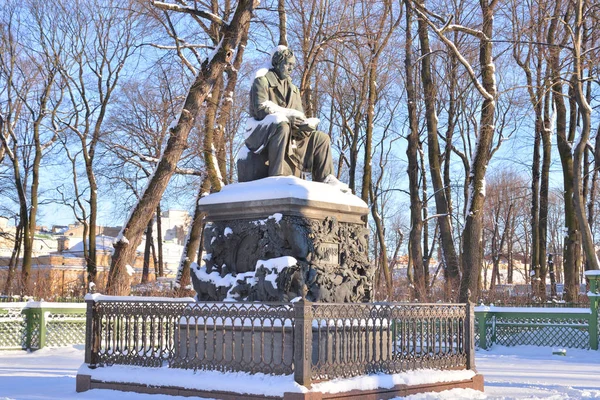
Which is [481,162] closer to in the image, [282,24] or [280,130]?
[282,24]

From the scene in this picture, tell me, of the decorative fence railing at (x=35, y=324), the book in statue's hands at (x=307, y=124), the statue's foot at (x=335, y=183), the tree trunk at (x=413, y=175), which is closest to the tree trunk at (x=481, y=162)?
the tree trunk at (x=413, y=175)

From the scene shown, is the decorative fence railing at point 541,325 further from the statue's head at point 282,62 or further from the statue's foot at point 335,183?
the statue's head at point 282,62

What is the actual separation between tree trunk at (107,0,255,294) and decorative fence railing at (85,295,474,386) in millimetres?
7530

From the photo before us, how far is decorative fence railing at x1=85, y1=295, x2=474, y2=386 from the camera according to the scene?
810 cm

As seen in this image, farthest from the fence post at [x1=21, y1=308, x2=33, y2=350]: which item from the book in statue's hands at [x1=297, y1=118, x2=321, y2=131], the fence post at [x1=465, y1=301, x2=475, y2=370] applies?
the fence post at [x1=465, y1=301, x2=475, y2=370]

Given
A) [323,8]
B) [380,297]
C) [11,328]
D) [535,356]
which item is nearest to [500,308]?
[535,356]

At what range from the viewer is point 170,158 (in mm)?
17688

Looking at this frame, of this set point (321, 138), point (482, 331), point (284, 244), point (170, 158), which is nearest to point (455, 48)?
point (482, 331)

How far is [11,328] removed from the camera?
58.9ft

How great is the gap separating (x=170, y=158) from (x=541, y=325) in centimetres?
975

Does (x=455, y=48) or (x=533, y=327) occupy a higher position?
(x=455, y=48)

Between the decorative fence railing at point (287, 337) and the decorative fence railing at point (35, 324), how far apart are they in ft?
28.6

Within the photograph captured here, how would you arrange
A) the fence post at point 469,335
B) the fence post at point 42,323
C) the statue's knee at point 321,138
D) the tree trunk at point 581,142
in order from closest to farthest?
the fence post at point 469,335 → the statue's knee at point 321,138 → the fence post at point 42,323 → the tree trunk at point 581,142

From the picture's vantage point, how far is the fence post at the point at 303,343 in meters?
7.77
